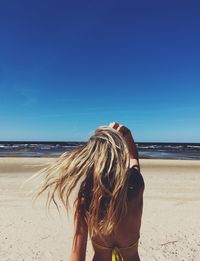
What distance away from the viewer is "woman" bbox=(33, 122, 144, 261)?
6.54ft

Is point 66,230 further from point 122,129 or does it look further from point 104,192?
point 104,192

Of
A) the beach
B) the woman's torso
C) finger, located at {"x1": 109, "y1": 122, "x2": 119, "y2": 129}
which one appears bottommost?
the beach

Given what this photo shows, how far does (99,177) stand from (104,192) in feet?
0.38

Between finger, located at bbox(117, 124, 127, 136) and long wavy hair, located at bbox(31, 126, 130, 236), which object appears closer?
long wavy hair, located at bbox(31, 126, 130, 236)

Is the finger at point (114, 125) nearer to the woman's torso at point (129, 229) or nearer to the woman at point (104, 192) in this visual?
the woman at point (104, 192)

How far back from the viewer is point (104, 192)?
78.7 inches

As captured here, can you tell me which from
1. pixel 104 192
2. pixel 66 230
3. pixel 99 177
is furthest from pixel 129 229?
pixel 66 230

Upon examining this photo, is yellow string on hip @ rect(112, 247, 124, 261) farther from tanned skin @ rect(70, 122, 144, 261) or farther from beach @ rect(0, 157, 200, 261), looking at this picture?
beach @ rect(0, 157, 200, 261)

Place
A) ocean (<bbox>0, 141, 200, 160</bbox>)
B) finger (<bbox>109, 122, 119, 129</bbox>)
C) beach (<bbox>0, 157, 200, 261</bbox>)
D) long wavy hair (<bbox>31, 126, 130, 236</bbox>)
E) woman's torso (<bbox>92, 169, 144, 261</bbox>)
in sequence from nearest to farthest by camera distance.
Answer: long wavy hair (<bbox>31, 126, 130, 236</bbox>) < woman's torso (<bbox>92, 169, 144, 261</bbox>) < finger (<bbox>109, 122, 119, 129</bbox>) < beach (<bbox>0, 157, 200, 261</bbox>) < ocean (<bbox>0, 141, 200, 160</bbox>)

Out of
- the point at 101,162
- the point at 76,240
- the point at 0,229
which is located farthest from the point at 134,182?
the point at 0,229

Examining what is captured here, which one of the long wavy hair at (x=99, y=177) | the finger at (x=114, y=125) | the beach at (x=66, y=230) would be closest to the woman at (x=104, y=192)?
the long wavy hair at (x=99, y=177)

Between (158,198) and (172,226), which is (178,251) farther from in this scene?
(158,198)

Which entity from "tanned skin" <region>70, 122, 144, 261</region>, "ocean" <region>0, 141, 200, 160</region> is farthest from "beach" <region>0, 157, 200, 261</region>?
"ocean" <region>0, 141, 200, 160</region>

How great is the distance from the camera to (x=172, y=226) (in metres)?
7.42
